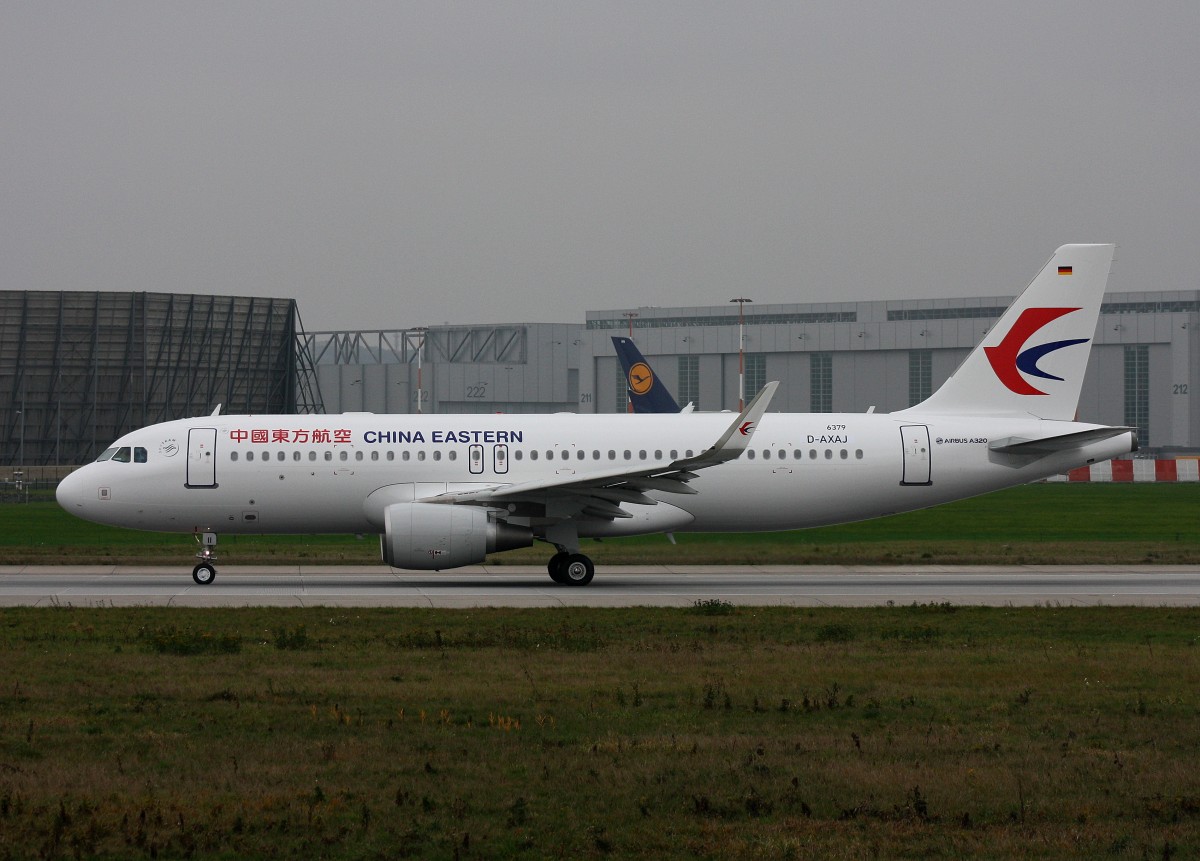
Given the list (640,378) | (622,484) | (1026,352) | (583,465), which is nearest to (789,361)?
(640,378)

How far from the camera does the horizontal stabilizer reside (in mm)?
27875

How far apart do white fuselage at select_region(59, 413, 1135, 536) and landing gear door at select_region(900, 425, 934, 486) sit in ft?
0.09

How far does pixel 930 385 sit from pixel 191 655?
8871cm

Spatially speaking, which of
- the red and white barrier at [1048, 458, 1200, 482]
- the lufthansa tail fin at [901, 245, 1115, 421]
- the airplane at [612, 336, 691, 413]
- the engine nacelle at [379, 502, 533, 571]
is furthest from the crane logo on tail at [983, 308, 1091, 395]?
the red and white barrier at [1048, 458, 1200, 482]

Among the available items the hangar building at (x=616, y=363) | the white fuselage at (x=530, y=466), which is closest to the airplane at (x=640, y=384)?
the hangar building at (x=616, y=363)

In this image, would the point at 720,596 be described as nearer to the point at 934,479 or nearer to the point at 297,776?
the point at 934,479

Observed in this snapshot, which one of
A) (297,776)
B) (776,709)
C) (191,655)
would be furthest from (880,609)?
(297,776)

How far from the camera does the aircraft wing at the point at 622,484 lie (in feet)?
82.3

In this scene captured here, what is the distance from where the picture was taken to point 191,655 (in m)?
16.2

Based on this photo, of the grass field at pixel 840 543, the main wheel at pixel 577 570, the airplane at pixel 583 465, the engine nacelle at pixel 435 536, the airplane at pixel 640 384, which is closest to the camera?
the engine nacelle at pixel 435 536

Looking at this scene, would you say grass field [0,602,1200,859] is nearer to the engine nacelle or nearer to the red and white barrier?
the engine nacelle

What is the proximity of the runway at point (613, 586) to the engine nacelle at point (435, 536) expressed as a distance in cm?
62

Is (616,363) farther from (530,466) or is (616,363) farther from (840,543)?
(530,466)

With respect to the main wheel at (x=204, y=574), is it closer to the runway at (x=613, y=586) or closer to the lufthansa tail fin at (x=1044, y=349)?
the runway at (x=613, y=586)
